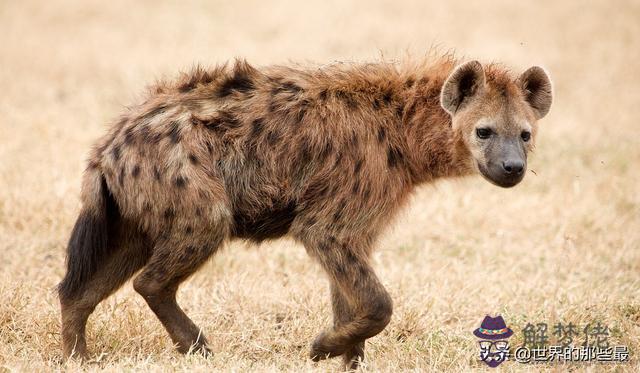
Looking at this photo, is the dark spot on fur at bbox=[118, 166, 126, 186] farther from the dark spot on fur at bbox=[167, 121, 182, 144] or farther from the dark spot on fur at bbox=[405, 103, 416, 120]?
the dark spot on fur at bbox=[405, 103, 416, 120]

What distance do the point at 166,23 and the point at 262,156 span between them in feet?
31.4

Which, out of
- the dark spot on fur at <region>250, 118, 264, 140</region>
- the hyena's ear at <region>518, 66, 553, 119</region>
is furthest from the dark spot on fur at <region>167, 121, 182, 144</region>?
the hyena's ear at <region>518, 66, 553, 119</region>

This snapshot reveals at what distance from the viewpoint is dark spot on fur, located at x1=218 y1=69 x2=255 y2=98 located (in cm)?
447

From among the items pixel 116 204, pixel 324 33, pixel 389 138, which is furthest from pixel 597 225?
pixel 324 33

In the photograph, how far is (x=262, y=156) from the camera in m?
4.36

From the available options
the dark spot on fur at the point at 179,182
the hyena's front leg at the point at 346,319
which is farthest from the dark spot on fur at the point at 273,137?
the hyena's front leg at the point at 346,319

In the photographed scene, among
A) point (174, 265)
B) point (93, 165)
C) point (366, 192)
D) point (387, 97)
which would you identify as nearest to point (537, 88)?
point (387, 97)

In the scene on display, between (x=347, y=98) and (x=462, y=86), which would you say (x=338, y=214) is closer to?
(x=347, y=98)

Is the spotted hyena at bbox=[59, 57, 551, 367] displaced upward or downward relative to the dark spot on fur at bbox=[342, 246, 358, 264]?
upward

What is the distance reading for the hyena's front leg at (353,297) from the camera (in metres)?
4.17

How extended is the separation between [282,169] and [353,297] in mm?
655

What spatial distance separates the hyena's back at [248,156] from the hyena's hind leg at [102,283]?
21 cm

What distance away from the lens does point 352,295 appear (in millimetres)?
4215

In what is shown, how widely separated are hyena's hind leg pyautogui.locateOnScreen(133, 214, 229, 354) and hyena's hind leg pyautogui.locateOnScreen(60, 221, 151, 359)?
0.63 feet
